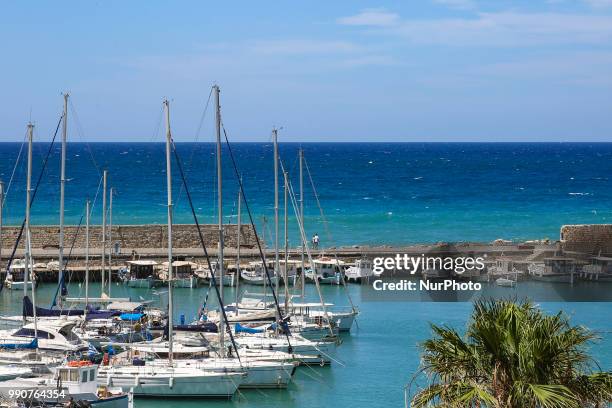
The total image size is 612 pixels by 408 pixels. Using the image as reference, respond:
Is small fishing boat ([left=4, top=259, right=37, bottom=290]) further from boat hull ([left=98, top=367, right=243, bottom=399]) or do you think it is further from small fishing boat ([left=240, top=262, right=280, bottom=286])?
boat hull ([left=98, top=367, right=243, bottom=399])

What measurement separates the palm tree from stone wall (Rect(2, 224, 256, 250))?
49.6 meters

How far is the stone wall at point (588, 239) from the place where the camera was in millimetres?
59031

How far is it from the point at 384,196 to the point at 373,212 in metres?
19.2

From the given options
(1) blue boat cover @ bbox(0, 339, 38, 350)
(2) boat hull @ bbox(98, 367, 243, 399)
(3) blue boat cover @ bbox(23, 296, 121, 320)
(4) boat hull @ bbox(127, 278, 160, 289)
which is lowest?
(2) boat hull @ bbox(98, 367, 243, 399)

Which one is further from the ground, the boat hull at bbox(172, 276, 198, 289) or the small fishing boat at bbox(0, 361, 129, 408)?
the boat hull at bbox(172, 276, 198, 289)

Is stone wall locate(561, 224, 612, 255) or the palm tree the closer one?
the palm tree

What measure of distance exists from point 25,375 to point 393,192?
9621 centimetres

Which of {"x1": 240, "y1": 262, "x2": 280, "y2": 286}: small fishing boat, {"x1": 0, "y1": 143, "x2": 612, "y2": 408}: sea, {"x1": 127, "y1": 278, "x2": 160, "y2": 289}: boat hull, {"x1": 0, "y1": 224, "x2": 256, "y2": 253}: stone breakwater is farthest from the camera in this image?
{"x1": 0, "y1": 224, "x2": 256, "y2": 253}: stone breakwater

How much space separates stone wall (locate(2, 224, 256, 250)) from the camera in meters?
61.8

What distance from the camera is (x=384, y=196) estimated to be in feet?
389

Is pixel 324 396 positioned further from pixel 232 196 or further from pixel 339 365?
pixel 232 196

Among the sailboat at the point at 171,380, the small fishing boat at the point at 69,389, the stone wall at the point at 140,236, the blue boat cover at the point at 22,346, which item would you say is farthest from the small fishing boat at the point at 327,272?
the small fishing boat at the point at 69,389

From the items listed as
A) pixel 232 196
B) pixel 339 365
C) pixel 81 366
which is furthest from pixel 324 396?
pixel 232 196

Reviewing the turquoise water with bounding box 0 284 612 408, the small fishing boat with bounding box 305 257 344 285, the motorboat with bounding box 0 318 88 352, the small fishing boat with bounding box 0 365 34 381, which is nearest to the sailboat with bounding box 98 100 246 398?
the turquoise water with bounding box 0 284 612 408
